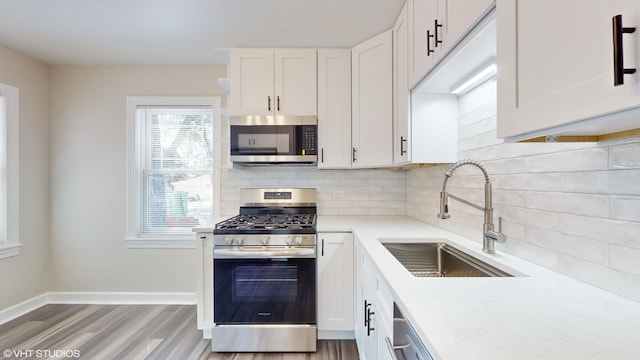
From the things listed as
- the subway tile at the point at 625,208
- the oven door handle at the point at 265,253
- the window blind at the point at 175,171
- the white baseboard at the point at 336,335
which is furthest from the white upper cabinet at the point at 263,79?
the subway tile at the point at 625,208

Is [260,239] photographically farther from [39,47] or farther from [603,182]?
[39,47]

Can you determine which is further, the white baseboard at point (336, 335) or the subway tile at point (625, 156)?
the white baseboard at point (336, 335)

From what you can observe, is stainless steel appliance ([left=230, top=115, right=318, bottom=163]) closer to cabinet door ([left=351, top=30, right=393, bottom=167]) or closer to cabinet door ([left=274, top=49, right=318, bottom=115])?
cabinet door ([left=274, top=49, right=318, bottom=115])

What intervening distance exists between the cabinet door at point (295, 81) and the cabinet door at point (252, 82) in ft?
0.22

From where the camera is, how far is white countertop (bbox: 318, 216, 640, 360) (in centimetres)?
62

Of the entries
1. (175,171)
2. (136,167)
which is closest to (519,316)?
(175,171)

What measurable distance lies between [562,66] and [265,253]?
6.21 feet

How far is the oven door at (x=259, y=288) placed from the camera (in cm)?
214

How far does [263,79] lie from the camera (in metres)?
2.56

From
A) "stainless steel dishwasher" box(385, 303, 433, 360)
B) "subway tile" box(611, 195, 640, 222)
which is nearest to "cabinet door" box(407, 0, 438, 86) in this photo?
"subway tile" box(611, 195, 640, 222)

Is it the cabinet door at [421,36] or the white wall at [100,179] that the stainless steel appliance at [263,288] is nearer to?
the white wall at [100,179]

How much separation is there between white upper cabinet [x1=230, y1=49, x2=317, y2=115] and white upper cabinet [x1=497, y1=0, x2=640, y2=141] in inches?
74.4

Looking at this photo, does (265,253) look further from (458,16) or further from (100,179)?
(100,179)

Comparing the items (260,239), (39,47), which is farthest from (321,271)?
(39,47)
